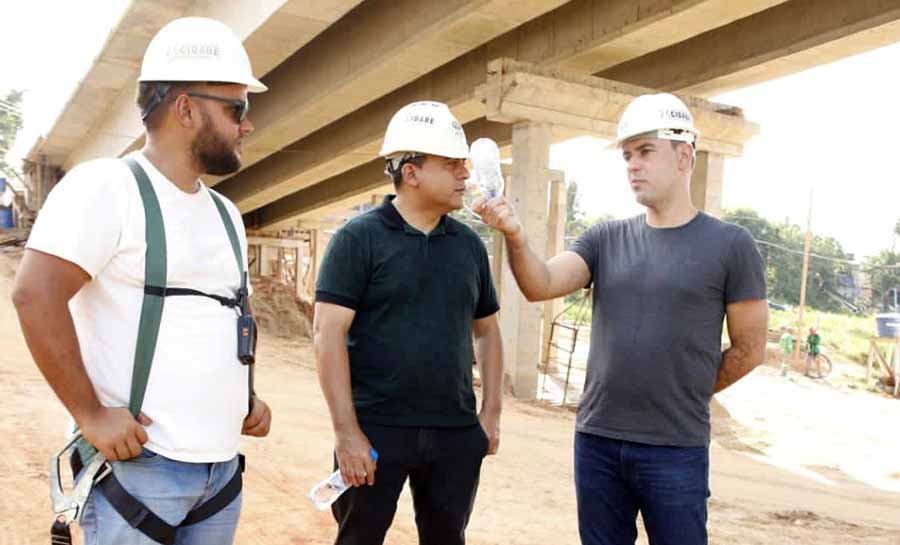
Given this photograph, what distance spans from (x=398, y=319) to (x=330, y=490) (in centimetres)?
71

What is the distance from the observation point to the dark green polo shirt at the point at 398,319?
2.93 meters

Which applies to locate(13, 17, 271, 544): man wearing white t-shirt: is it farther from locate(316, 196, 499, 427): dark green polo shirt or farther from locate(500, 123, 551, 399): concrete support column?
locate(500, 123, 551, 399): concrete support column

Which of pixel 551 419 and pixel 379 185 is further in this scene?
pixel 379 185

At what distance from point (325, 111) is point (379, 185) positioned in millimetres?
8142

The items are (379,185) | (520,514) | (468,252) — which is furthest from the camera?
(379,185)

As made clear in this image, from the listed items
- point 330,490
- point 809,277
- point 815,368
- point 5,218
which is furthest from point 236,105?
point 809,277

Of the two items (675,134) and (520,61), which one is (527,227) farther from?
(675,134)

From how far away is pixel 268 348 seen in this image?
16.4 metres

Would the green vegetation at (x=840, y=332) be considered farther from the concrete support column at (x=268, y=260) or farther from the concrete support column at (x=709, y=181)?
the concrete support column at (x=268, y=260)

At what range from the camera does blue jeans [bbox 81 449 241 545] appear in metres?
2.11

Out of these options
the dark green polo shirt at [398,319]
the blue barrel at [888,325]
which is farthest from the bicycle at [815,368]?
the dark green polo shirt at [398,319]

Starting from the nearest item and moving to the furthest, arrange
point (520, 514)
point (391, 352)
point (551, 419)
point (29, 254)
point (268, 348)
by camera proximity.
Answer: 1. point (29, 254)
2. point (391, 352)
3. point (520, 514)
4. point (551, 419)
5. point (268, 348)

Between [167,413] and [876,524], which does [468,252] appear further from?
[876,524]

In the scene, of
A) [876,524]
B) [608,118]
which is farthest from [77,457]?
[608,118]
